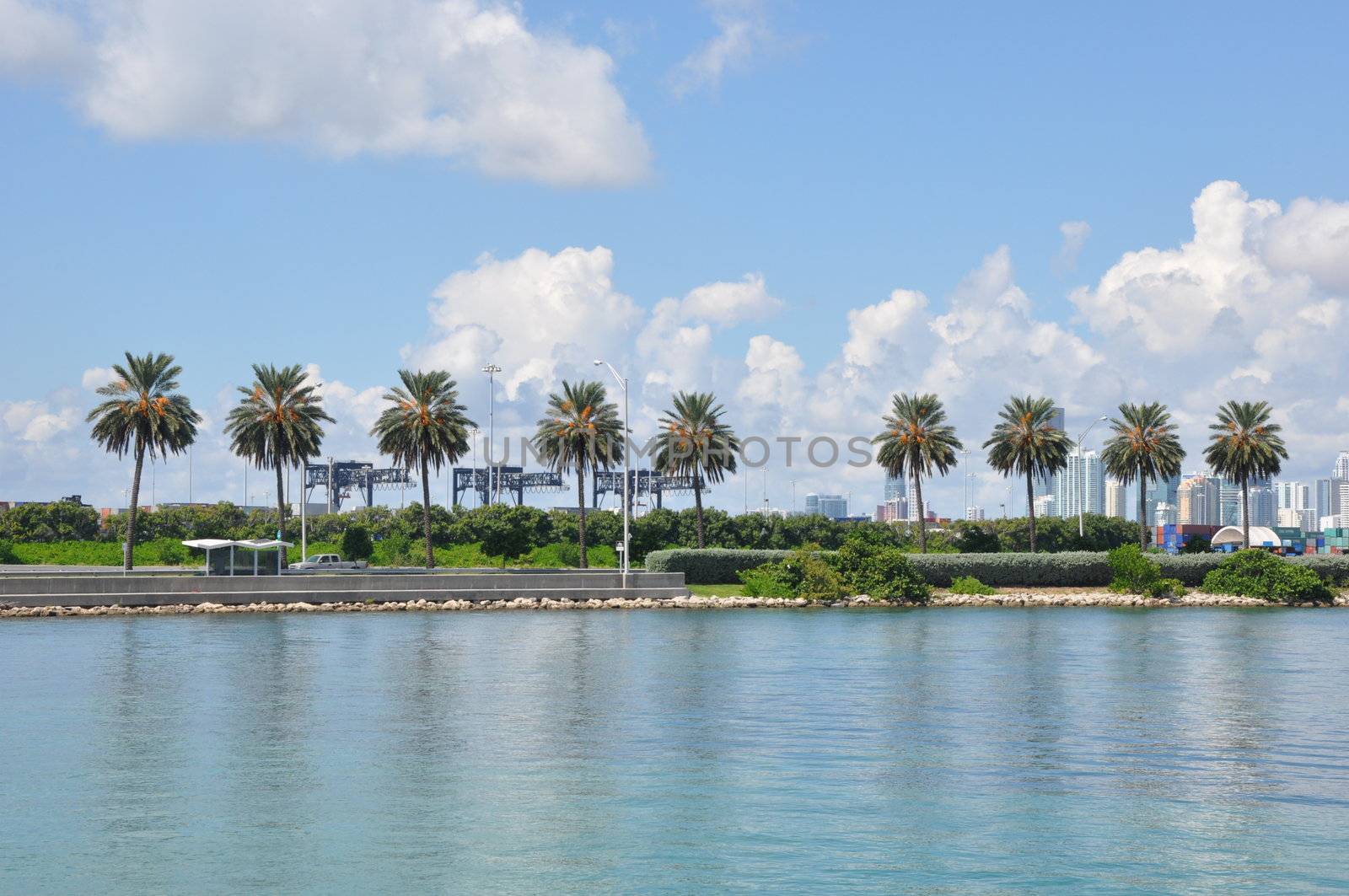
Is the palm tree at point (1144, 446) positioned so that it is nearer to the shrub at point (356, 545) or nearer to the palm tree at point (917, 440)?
the palm tree at point (917, 440)

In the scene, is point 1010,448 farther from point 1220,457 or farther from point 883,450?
point 1220,457

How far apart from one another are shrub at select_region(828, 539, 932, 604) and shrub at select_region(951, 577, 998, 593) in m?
3.36

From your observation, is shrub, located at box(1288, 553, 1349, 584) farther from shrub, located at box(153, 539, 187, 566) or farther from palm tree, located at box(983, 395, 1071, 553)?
shrub, located at box(153, 539, 187, 566)

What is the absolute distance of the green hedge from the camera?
81438 millimetres

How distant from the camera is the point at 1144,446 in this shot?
98438mm

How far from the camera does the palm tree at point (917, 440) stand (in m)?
93.5

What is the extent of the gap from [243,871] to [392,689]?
17673 mm

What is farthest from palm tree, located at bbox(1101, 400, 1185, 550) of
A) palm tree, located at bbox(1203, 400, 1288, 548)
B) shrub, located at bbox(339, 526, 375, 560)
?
shrub, located at bbox(339, 526, 375, 560)

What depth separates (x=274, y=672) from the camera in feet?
124

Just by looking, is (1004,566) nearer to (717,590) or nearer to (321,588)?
(717,590)

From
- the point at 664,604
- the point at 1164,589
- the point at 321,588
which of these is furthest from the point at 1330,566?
the point at 321,588

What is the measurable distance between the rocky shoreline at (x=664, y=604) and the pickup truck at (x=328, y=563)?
21.2 metres

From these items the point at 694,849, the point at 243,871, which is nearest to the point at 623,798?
the point at 694,849

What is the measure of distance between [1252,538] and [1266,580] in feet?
263
